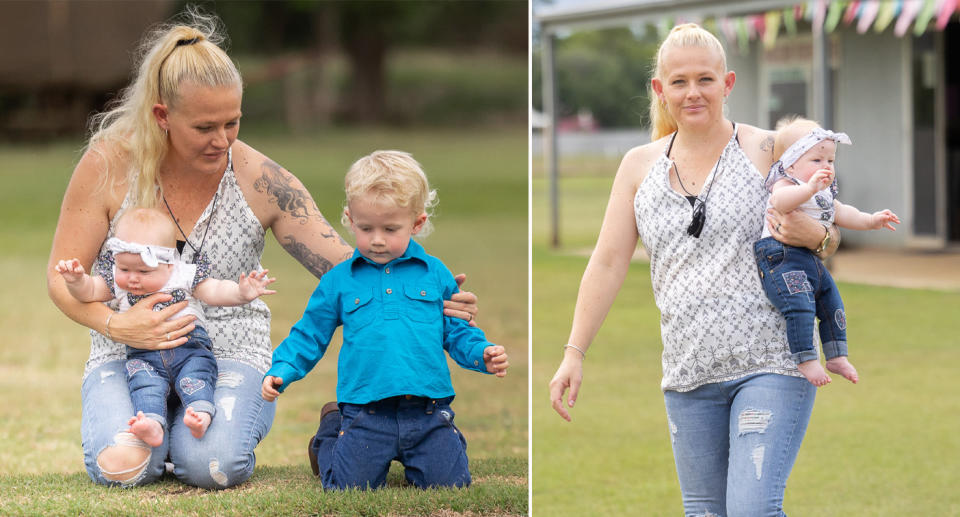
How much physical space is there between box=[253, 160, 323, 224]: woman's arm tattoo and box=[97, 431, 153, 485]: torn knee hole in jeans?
986 mm

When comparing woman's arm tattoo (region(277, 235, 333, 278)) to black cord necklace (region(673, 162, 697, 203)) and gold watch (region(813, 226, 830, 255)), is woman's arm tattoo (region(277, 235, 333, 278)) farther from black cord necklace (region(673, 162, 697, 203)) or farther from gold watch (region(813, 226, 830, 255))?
gold watch (region(813, 226, 830, 255))

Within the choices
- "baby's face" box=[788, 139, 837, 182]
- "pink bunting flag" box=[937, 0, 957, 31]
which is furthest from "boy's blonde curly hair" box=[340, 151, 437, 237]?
"pink bunting flag" box=[937, 0, 957, 31]

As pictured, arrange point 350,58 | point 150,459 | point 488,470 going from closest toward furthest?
1. point 150,459
2. point 488,470
3. point 350,58

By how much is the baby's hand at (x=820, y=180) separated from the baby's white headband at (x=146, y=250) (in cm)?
208

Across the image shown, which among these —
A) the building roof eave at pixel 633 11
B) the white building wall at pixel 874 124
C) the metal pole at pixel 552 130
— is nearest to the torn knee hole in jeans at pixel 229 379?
the building roof eave at pixel 633 11

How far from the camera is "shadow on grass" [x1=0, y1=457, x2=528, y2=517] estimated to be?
136 inches

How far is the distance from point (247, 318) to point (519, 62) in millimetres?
43043

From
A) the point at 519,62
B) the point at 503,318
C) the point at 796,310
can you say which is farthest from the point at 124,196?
the point at 519,62

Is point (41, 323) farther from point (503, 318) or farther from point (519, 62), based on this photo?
point (519, 62)

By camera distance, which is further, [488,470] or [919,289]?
[919,289]

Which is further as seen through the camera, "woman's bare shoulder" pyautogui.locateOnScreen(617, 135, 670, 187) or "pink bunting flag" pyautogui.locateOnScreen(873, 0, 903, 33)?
"pink bunting flag" pyautogui.locateOnScreen(873, 0, 903, 33)

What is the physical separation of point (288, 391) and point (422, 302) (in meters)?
3.97

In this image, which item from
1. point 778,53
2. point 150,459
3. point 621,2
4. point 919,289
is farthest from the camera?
point 778,53

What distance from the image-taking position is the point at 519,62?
46.3 meters
